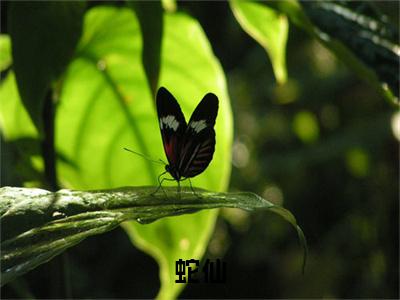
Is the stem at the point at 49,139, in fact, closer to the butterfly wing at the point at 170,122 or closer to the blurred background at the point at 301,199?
the butterfly wing at the point at 170,122

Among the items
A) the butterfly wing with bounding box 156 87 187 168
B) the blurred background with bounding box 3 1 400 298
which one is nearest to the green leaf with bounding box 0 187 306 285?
the butterfly wing with bounding box 156 87 187 168

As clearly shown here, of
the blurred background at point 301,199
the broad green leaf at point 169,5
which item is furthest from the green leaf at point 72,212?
the blurred background at point 301,199

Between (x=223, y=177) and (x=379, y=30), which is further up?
(x=379, y=30)

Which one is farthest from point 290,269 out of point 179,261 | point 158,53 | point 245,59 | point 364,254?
point 158,53

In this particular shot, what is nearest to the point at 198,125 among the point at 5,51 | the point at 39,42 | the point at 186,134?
the point at 186,134

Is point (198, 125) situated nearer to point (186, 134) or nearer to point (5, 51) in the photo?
point (186, 134)

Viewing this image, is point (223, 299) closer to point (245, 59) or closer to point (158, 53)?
point (245, 59)
